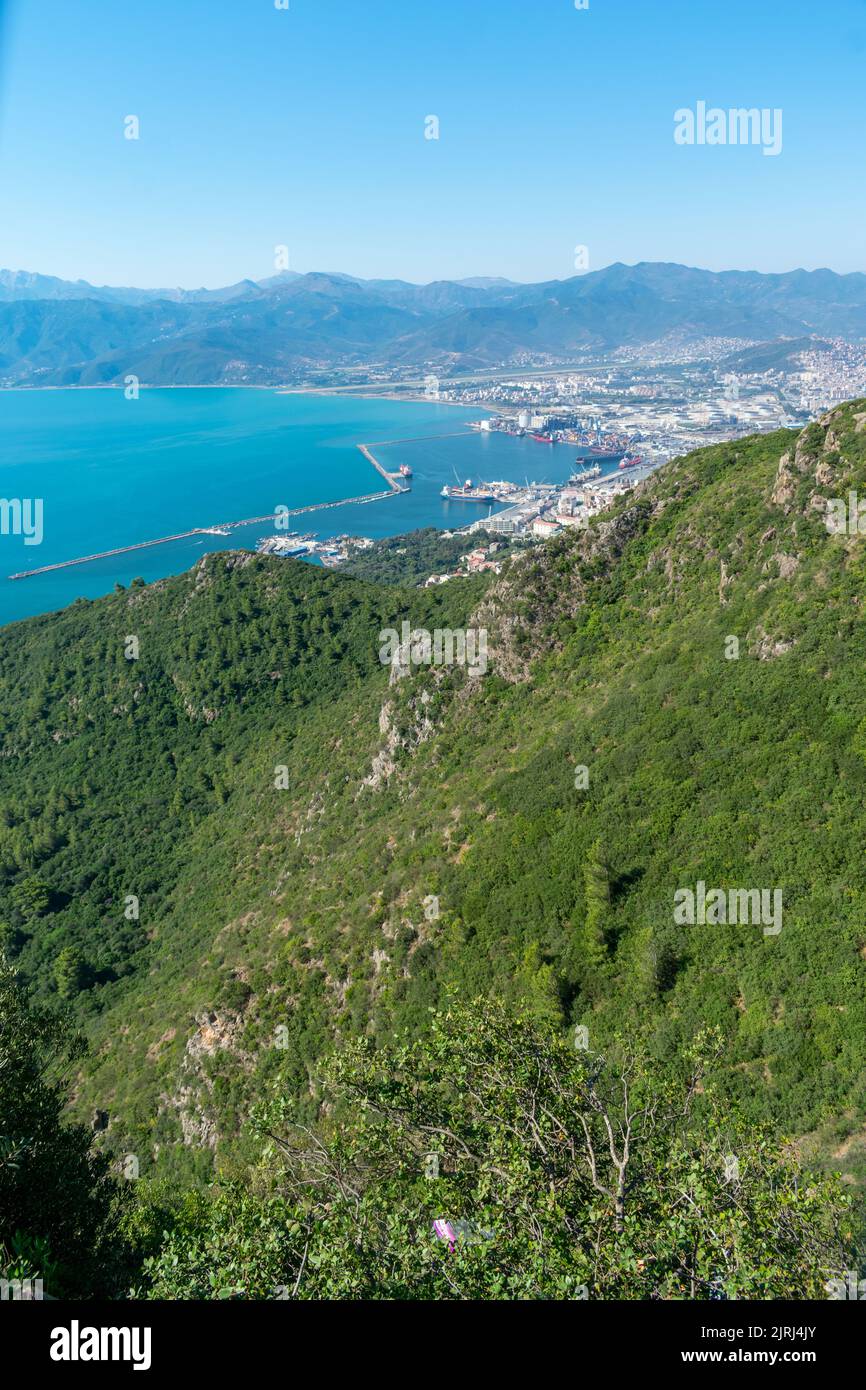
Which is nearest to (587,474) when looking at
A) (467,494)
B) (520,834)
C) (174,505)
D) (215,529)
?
(467,494)

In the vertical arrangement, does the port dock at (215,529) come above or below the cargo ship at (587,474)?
below

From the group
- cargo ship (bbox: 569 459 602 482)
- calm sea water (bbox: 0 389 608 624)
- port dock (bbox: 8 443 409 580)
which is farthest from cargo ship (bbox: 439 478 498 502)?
cargo ship (bbox: 569 459 602 482)

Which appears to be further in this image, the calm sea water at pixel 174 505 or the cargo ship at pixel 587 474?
the cargo ship at pixel 587 474

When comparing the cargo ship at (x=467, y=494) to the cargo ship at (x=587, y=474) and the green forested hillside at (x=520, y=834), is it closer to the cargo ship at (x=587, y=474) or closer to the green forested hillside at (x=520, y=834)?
the cargo ship at (x=587, y=474)

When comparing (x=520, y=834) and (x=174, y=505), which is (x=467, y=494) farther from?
(x=520, y=834)

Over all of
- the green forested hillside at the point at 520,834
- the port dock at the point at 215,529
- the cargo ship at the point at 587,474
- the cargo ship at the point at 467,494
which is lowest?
the green forested hillside at the point at 520,834

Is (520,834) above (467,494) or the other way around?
the other way around

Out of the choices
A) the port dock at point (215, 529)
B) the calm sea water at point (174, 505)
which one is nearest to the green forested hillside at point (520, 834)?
the port dock at point (215, 529)

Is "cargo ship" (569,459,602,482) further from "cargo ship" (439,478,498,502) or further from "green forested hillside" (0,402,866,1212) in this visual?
"green forested hillside" (0,402,866,1212)
